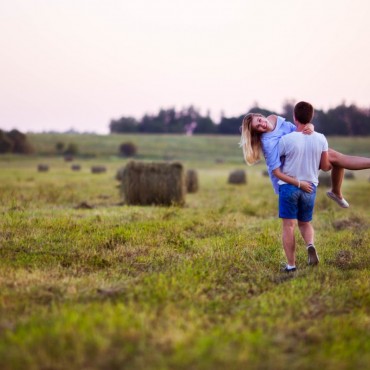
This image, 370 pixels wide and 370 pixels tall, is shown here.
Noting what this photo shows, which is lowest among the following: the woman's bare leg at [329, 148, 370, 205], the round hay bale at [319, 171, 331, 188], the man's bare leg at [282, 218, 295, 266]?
the round hay bale at [319, 171, 331, 188]

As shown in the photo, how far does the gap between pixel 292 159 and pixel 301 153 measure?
0.12 m

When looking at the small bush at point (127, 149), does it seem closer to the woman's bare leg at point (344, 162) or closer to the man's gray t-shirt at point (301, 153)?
the woman's bare leg at point (344, 162)

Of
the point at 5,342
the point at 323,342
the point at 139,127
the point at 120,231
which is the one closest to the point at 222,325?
the point at 323,342

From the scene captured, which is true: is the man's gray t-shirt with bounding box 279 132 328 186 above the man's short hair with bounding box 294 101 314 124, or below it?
below

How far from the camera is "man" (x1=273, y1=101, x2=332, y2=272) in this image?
6.12 m

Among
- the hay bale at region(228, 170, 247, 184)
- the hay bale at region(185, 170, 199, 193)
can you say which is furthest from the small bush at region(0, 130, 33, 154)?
the hay bale at region(185, 170, 199, 193)

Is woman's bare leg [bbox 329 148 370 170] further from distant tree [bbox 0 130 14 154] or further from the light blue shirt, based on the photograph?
distant tree [bbox 0 130 14 154]

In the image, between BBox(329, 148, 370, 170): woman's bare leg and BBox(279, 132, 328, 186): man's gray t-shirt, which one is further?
BBox(329, 148, 370, 170): woman's bare leg

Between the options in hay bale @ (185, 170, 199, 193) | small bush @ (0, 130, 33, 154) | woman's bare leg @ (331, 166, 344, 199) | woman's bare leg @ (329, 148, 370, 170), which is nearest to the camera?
woman's bare leg @ (329, 148, 370, 170)

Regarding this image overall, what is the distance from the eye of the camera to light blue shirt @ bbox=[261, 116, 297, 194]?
625 centimetres

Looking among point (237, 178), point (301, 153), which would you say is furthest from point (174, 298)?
point (237, 178)

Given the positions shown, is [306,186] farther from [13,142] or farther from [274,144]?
[13,142]

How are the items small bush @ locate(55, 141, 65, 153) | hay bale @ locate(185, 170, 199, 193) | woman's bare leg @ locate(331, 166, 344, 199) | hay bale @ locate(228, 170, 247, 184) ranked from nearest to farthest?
1. woman's bare leg @ locate(331, 166, 344, 199)
2. hay bale @ locate(185, 170, 199, 193)
3. hay bale @ locate(228, 170, 247, 184)
4. small bush @ locate(55, 141, 65, 153)

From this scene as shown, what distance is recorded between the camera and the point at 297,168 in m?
6.13
